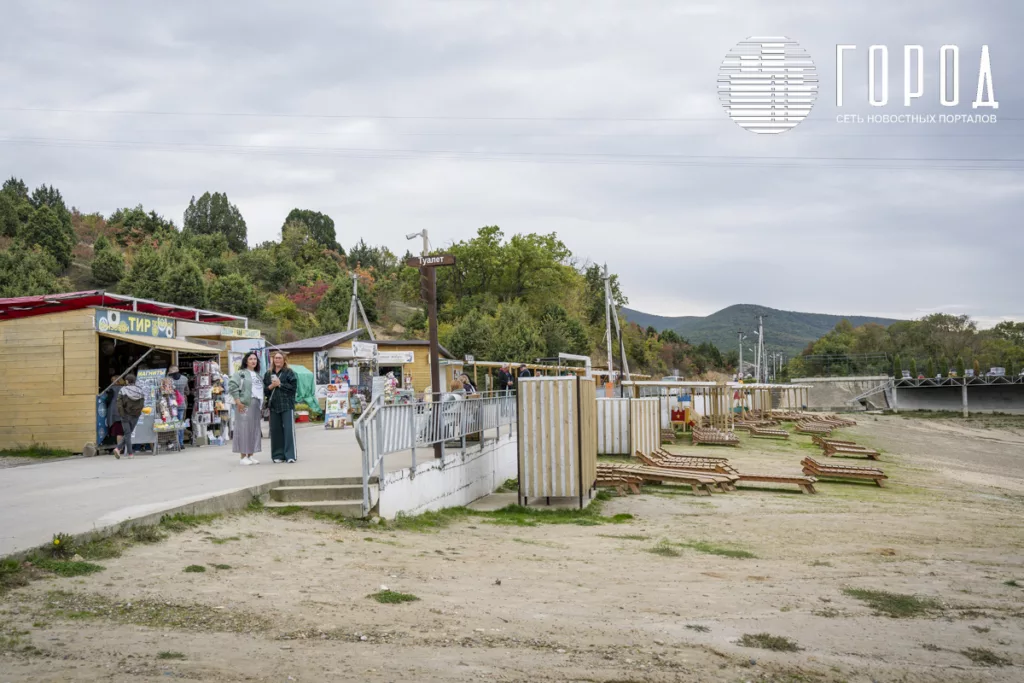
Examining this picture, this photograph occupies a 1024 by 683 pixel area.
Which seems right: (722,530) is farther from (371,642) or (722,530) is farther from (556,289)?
(556,289)

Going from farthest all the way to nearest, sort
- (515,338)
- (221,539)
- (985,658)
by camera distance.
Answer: (515,338) → (221,539) → (985,658)

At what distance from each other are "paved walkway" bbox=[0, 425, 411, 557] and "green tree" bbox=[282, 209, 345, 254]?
8207cm

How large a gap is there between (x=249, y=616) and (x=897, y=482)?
15.7 m

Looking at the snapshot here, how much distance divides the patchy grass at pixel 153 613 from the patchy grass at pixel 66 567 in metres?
0.38

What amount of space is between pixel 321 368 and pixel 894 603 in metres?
23.9

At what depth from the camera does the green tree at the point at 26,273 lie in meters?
42.9

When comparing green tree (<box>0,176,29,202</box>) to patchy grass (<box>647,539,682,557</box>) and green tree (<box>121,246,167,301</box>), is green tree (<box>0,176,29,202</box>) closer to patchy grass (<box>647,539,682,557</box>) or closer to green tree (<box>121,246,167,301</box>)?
green tree (<box>121,246,167,301</box>)

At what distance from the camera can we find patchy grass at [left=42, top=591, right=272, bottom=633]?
17.0ft

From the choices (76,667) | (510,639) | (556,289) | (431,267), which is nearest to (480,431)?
(431,267)

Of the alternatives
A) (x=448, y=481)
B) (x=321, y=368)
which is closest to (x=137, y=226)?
(x=321, y=368)

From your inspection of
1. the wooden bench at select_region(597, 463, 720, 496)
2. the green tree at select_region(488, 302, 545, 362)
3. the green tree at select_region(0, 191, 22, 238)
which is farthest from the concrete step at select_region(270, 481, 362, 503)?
the green tree at select_region(0, 191, 22, 238)

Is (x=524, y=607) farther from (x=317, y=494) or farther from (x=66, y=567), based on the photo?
(x=317, y=494)

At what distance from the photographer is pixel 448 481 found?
11648 mm

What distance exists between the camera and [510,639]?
17.8 feet
